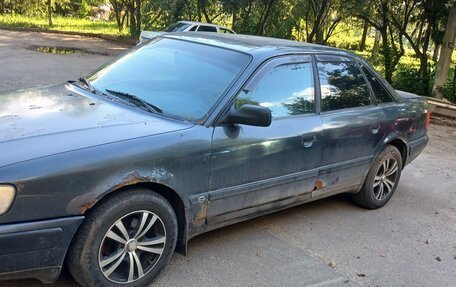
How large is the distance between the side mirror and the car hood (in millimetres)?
335

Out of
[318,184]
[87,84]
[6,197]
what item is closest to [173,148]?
[6,197]

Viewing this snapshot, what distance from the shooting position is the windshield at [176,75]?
11.7 ft

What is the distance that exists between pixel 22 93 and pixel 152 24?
2342cm

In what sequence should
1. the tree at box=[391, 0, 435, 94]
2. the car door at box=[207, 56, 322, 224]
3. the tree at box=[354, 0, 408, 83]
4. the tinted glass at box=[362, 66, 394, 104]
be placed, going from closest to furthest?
the car door at box=[207, 56, 322, 224] → the tinted glass at box=[362, 66, 394, 104] → the tree at box=[391, 0, 435, 94] → the tree at box=[354, 0, 408, 83]

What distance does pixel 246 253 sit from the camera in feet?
12.7

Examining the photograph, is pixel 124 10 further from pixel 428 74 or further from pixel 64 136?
pixel 64 136

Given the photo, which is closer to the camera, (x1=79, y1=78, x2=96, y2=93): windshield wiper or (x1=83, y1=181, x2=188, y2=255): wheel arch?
(x1=83, y1=181, x2=188, y2=255): wheel arch

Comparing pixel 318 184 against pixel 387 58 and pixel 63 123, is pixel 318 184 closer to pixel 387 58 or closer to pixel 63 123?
pixel 63 123

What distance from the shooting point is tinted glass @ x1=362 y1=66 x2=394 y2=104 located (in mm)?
4906

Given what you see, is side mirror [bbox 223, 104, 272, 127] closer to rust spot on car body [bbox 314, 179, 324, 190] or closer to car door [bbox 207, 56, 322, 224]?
car door [bbox 207, 56, 322, 224]

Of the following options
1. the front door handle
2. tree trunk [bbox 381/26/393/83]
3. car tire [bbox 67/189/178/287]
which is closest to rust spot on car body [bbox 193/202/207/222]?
car tire [bbox 67/189/178/287]

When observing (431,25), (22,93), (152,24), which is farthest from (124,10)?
(22,93)

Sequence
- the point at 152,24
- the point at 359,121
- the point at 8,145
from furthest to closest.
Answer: the point at 152,24, the point at 359,121, the point at 8,145

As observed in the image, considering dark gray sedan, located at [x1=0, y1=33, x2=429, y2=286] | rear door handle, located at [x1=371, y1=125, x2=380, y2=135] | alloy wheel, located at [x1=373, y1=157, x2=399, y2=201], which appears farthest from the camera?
alloy wheel, located at [x1=373, y1=157, x2=399, y2=201]
